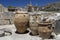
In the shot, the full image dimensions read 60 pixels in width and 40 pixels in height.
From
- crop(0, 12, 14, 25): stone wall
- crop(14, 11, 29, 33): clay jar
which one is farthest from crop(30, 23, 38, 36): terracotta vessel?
crop(0, 12, 14, 25): stone wall

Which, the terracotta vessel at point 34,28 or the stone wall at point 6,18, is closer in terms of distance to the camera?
the terracotta vessel at point 34,28

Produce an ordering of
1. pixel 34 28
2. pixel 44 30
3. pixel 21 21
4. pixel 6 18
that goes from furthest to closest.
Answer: pixel 6 18 → pixel 21 21 → pixel 34 28 → pixel 44 30

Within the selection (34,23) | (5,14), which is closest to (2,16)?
(5,14)

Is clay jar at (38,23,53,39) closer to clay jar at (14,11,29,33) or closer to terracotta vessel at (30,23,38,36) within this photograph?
terracotta vessel at (30,23,38,36)

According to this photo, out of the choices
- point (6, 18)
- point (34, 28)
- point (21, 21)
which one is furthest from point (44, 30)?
point (6, 18)

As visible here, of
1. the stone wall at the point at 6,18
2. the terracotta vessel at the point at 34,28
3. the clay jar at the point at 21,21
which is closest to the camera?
the terracotta vessel at the point at 34,28

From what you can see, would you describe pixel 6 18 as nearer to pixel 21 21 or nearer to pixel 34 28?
pixel 21 21

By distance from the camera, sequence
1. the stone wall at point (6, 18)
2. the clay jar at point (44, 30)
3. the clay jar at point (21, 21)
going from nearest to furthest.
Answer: the clay jar at point (44, 30), the clay jar at point (21, 21), the stone wall at point (6, 18)

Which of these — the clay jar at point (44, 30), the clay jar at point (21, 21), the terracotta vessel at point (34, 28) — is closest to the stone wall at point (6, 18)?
the clay jar at point (21, 21)

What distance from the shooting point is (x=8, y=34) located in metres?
5.68

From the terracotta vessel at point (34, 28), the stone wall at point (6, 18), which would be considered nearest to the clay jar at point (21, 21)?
the terracotta vessel at point (34, 28)

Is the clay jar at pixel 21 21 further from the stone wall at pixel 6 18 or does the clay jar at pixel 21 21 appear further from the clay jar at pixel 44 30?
the stone wall at pixel 6 18

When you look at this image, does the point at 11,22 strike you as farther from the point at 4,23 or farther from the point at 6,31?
the point at 6,31

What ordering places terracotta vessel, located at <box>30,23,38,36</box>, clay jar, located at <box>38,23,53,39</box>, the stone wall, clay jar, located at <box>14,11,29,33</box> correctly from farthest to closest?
1. the stone wall
2. clay jar, located at <box>14,11,29,33</box>
3. terracotta vessel, located at <box>30,23,38,36</box>
4. clay jar, located at <box>38,23,53,39</box>
